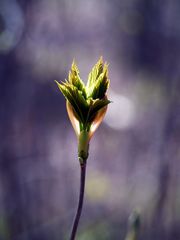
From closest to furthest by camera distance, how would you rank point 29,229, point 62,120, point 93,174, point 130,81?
point 29,229 → point 93,174 → point 62,120 → point 130,81

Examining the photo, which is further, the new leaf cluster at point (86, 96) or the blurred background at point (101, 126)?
the blurred background at point (101, 126)

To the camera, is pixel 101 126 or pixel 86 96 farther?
pixel 101 126

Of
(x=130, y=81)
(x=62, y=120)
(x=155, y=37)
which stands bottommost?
(x=62, y=120)

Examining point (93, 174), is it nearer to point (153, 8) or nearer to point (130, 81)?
point (130, 81)

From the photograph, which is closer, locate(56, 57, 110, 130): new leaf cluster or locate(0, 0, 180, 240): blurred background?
locate(56, 57, 110, 130): new leaf cluster

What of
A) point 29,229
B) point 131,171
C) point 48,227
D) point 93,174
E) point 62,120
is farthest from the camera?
point 62,120

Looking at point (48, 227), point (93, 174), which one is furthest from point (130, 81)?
point (48, 227)

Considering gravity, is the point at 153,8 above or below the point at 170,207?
above

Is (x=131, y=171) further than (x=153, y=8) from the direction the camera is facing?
No
